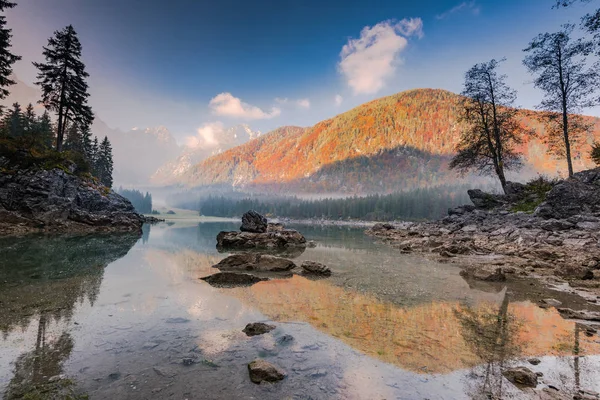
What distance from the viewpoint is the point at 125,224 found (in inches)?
1832

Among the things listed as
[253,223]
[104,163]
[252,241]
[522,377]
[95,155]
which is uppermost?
[95,155]

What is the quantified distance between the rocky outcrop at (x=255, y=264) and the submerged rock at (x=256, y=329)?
8259 millimetres

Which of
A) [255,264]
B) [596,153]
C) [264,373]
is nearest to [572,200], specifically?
[596,153]

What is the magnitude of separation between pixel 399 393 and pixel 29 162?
159 ft

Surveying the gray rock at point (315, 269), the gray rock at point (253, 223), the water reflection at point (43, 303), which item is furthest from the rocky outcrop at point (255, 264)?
the gray rock at point (253, 223)

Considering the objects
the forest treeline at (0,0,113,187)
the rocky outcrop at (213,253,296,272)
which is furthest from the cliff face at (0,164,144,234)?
the rocky outcrop at (213,253,296,272)

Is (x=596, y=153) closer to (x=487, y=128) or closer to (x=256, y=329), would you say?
(x=487, y=128)

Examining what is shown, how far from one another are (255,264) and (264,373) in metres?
11.5

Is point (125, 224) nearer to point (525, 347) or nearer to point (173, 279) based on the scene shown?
point (173, 279)

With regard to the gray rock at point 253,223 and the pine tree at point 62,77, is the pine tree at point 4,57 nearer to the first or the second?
the pine tree at point 62,77

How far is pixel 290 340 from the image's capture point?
6363 mm

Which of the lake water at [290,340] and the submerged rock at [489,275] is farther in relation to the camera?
the submerged rock at [489,275]

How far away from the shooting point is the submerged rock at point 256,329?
6734 millimetres

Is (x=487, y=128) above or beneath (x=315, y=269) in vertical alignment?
above
